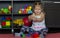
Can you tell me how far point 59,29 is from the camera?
5465mm

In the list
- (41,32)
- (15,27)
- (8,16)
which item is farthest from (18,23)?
(41,32)

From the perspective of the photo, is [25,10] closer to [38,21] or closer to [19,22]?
[19,22]

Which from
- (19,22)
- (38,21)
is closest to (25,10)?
(19,22)

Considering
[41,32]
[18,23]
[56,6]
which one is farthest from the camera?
[18,23]

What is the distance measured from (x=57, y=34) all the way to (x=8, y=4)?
163 centimetres

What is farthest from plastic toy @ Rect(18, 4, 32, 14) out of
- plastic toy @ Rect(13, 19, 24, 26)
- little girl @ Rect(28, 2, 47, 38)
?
little girl @ Rect(28, 2, 47, 38)

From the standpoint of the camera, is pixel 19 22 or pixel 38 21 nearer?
pixel 38 21

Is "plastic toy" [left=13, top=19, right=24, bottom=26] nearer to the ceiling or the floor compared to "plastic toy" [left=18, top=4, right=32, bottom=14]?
nearer to the floor

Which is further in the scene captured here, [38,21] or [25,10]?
[25,10]

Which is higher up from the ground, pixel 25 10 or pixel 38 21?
pixel 25 10

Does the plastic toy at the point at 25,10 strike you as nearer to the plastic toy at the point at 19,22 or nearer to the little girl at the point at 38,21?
the plastic toy at the point at 19,22

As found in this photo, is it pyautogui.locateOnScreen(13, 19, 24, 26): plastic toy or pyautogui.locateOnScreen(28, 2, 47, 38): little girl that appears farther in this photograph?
pyautogui.locateOnScreen(13, 19, 24, 26): plastic toy

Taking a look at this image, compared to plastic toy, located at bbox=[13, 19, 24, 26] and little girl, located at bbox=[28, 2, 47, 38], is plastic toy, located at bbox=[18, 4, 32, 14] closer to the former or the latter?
plastic toy, located at bbox=[13, 19, 24, 26]

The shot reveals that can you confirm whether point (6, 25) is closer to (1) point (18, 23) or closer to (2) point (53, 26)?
(1) point (18, 23)
